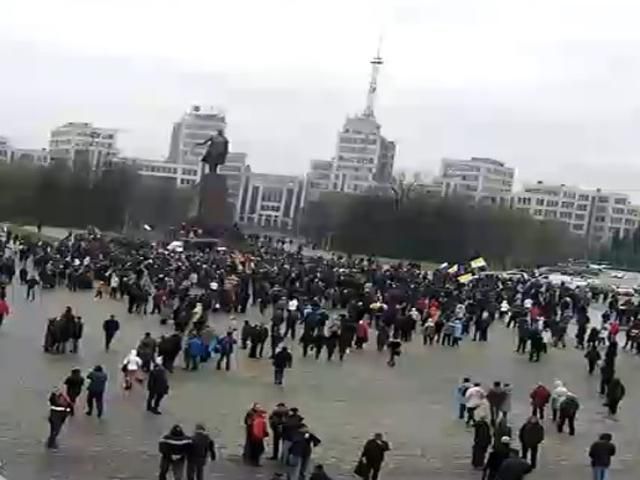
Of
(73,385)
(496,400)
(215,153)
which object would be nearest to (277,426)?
(73,385)

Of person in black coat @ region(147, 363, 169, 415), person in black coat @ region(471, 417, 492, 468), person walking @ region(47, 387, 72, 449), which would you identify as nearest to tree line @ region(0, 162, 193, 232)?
person in black coat @ region(147, 363, 169, 415)

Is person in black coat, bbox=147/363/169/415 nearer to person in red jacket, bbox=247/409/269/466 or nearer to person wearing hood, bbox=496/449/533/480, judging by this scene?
person in red jacket, bbox=247/409/269/466

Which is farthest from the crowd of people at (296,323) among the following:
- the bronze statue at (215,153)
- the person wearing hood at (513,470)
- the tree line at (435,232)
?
the tree line at (435,232)

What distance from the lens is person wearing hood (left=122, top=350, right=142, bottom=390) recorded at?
20875 mm

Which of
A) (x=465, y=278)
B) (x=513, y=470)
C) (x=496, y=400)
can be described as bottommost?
(x=513, y=470)

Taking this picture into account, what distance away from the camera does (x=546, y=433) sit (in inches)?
837

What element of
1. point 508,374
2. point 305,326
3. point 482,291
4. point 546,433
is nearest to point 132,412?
point 546,433

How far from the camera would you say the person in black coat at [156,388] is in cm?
1944

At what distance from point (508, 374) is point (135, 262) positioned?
1728cm

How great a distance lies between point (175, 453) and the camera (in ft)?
48.8

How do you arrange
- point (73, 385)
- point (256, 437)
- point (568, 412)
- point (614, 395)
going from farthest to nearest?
point (614, 395), point (568, 412), point (73, 385), point (256, 437)

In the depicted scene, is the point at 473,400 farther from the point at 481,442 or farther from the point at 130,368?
the point at 130,368

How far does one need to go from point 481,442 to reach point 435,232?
77.5 meters

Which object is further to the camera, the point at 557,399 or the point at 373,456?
the point at 557,399
